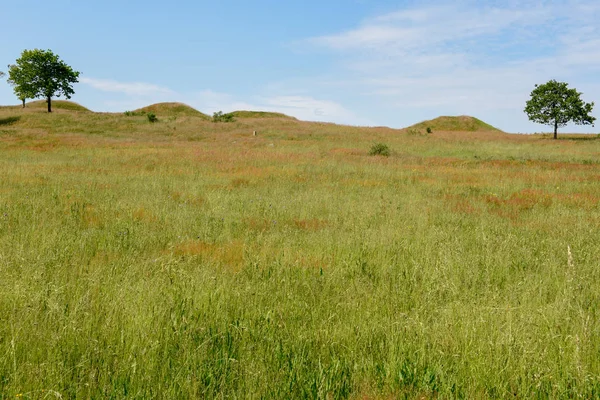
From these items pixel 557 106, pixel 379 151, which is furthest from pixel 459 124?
pixel 379 151

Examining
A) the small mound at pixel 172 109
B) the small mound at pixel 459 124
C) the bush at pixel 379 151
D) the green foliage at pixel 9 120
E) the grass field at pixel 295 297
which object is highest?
the small mound at pixel 172 109

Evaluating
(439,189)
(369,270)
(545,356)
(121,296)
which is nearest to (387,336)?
(545,356)

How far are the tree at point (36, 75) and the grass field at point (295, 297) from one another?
63075 mm

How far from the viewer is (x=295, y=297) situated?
4.23m

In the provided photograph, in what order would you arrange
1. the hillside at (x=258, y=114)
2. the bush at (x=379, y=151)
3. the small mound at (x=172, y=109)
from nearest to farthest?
the bush at (x=379, y=151) < the small mound at (x=172, y=109) < the hillside at (x=258, y=114)

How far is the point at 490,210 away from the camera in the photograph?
10.4m

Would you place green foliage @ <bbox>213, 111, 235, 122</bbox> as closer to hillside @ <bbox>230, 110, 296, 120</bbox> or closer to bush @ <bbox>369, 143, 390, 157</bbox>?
hillside @ <bbox>230, 110, 296, 120</bbox>

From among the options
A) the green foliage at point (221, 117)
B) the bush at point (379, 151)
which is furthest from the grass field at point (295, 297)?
the green foliage at point (221, 117)

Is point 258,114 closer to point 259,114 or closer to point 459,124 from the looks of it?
point 259,114

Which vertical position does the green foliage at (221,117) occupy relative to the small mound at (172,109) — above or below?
below

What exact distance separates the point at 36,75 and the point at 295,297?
245ft

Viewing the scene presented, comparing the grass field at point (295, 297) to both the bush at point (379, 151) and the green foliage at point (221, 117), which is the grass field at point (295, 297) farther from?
the green foliage at point (221, 117)

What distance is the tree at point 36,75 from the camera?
201 ft

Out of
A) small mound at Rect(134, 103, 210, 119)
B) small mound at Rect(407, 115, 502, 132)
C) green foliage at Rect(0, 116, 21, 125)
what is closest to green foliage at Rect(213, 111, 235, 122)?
small mound at Rect(134, 103, 210, 119)
